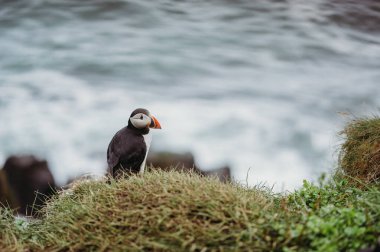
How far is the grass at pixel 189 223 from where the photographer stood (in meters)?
2.86

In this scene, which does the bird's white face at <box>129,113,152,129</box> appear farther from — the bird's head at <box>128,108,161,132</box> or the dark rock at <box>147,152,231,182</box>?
the dark rock at <box>147,152,231,182</box>

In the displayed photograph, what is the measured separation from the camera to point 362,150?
5105 mm

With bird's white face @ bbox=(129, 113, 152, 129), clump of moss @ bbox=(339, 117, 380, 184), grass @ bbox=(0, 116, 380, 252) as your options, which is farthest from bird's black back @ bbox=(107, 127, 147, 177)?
clump of moss @ bbox=(339, 117, 380, 184)

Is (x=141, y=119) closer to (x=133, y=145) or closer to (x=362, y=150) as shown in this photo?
(x=133, y=145)

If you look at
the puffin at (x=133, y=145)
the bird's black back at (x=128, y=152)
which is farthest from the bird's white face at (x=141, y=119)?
the bird's black back at (x=128, y=152)

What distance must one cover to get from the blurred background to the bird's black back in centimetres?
287

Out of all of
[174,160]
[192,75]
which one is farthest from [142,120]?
[192,75]

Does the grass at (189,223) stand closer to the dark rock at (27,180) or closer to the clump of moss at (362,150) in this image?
the clump of moss at (362,150)

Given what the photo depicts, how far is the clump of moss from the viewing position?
490 centimetres

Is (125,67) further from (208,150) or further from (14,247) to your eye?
(14,247)

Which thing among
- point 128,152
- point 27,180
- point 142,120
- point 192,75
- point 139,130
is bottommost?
point 27,180

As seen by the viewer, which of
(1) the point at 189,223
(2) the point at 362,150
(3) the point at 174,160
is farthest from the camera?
(3) the point at 174,160

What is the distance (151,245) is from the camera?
2.94 metres

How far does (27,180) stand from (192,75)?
4236 millimetres
